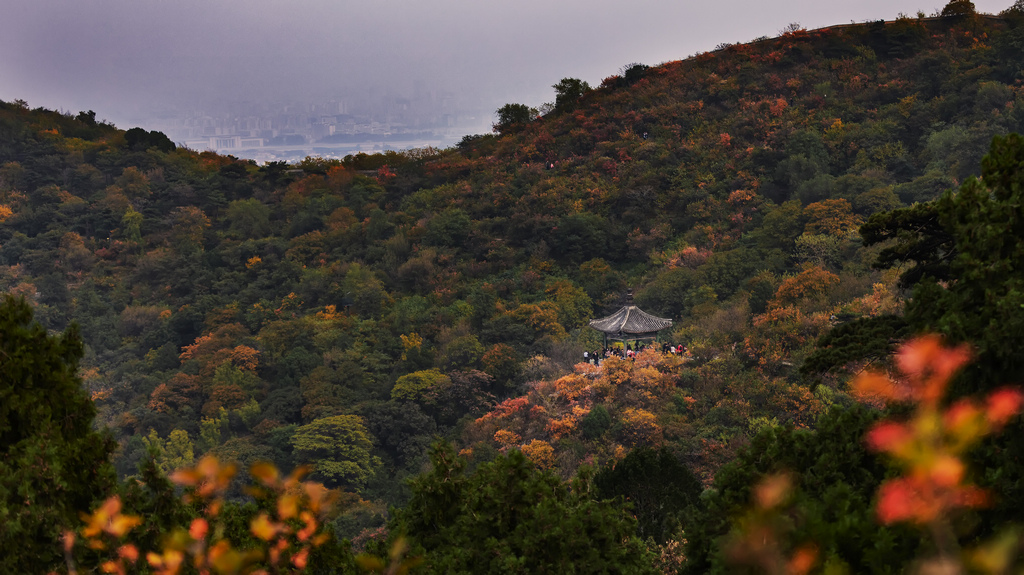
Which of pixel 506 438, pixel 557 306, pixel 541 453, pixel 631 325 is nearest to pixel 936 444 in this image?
pixel 541 453

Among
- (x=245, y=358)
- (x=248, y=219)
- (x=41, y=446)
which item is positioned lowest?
(x=245, y=358)

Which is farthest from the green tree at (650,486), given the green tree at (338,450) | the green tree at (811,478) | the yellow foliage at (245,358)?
the yellow foliage at (245,358)

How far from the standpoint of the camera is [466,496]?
16.7ft

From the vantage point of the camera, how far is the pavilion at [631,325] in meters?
17.3

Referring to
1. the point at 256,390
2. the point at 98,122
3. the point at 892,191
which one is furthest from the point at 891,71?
the point at 98,122

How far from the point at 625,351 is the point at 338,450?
7.05m

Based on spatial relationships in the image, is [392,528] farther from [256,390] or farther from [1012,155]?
[256,390]

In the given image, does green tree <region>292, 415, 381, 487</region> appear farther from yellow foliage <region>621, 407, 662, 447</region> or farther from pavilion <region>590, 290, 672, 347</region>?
pavilion <region>590, 290, 672, 347</region>

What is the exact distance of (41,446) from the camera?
399cm

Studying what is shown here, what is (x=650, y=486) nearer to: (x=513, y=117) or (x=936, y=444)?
(x=936, y=444)

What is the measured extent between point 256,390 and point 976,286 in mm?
18749

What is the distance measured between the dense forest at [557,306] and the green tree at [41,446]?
0.02m

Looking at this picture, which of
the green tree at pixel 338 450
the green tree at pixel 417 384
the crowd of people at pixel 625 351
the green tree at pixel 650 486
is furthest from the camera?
the green tree at pixel 417 384

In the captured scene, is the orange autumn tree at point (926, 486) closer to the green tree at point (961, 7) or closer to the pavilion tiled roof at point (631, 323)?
the pavilion tiled roof at point (631, 323)
